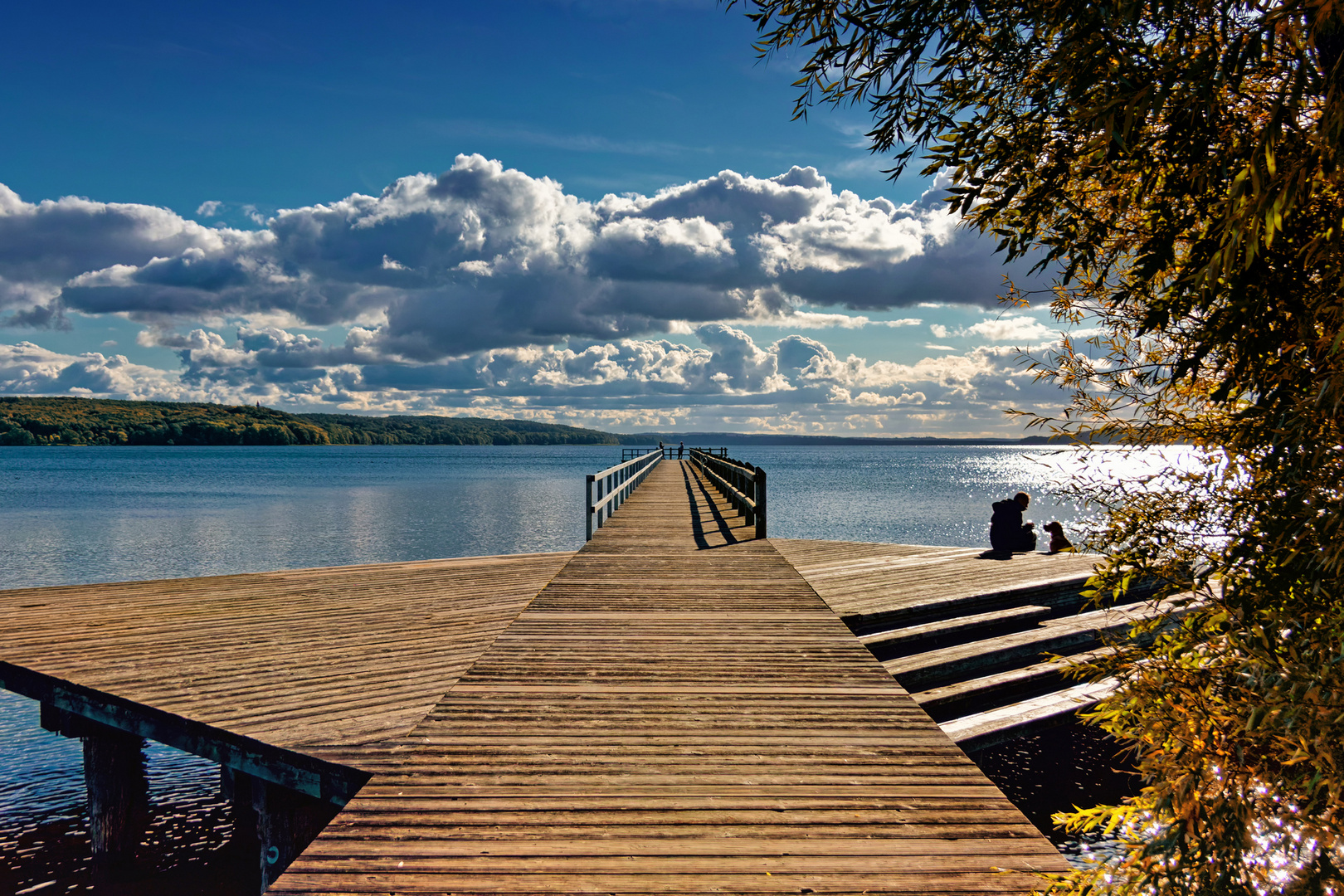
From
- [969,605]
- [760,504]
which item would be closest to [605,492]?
[760,504]

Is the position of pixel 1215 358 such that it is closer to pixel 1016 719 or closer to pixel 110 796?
pixel 1016 719

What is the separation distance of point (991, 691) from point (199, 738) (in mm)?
6972

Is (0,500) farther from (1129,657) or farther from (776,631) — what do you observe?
(1129,657)

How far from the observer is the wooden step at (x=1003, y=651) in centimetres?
696

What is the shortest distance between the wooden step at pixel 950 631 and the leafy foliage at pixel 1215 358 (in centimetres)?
424

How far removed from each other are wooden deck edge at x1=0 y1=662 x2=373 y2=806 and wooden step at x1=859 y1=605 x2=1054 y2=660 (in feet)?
16.0

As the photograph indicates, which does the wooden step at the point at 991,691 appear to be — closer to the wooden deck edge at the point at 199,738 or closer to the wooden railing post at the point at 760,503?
the wooden deck edge at the point at 199,738

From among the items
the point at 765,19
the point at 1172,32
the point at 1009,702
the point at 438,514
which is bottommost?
the point at 438,514

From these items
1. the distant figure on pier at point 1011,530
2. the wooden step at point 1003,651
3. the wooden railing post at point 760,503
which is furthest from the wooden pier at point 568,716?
the wooden railing post at point 760,503

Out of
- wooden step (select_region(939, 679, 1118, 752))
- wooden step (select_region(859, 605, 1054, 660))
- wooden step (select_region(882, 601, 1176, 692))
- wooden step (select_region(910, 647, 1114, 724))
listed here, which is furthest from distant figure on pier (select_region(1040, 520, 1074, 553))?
wooden step (select_region(939, 679, 1118, 752))

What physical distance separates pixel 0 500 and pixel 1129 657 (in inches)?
2728

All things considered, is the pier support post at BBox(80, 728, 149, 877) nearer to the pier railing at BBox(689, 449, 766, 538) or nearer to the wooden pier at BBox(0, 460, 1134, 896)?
the wooden pier at BBox(0, 460, 1134, 896)

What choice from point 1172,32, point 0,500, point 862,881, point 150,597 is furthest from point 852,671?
point 0,500

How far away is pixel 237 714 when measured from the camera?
203 inches
